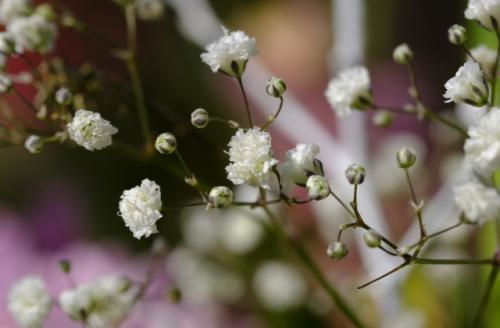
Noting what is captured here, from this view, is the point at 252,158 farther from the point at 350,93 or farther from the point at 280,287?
the point at 280,287

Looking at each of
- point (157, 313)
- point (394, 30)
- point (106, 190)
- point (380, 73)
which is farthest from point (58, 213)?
point (394, 30)

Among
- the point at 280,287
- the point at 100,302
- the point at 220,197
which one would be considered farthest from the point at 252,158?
the point at 280,287

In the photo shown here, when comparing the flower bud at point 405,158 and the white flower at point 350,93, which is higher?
the white flower at point 350,93

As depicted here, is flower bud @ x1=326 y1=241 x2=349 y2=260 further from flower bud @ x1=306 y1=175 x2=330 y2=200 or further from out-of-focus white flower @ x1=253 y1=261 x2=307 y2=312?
out-of-focus white flower @ x1=253 y1=261 x2=307 y2=312

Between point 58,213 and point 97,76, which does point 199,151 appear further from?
point 97,76

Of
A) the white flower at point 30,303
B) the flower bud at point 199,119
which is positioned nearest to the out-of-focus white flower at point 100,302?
the white flower at point 30,303

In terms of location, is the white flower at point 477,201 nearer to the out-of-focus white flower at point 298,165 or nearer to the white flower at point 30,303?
the out-of-focus white flower at point 298,165

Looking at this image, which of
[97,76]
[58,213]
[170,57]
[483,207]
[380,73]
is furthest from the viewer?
[170,57]

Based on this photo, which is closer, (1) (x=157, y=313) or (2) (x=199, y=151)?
(1) (x=157, y=313)
